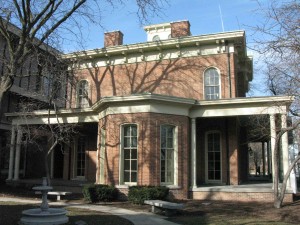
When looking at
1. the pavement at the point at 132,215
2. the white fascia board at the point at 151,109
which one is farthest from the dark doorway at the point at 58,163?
the pavement at the point at 132,215

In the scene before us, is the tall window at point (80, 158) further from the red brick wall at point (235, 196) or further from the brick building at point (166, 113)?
the red brick wall at point (235, 196)

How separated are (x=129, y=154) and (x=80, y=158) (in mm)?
7309

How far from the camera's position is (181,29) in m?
22.2

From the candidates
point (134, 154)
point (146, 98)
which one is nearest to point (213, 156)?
point (134, 154)

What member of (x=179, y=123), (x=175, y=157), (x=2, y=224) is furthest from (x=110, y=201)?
(x=2, y=224)

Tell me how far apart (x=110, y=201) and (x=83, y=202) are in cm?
118

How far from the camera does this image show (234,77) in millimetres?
19812

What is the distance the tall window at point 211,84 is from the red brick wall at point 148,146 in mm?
3053

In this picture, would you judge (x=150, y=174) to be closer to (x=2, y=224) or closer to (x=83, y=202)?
(x=83, y=202)

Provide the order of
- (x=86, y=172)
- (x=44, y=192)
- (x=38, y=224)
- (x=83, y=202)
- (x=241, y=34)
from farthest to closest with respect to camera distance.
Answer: (x=86, y=172), (x=241, y=34), (x=83, y=202), (x=44, y=192), (x=38, y=224)

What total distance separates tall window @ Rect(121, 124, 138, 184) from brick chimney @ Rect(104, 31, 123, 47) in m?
8.55

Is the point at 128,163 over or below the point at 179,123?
below

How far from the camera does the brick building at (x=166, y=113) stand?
16.9 metres

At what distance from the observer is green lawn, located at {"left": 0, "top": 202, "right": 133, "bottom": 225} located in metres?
11.2
